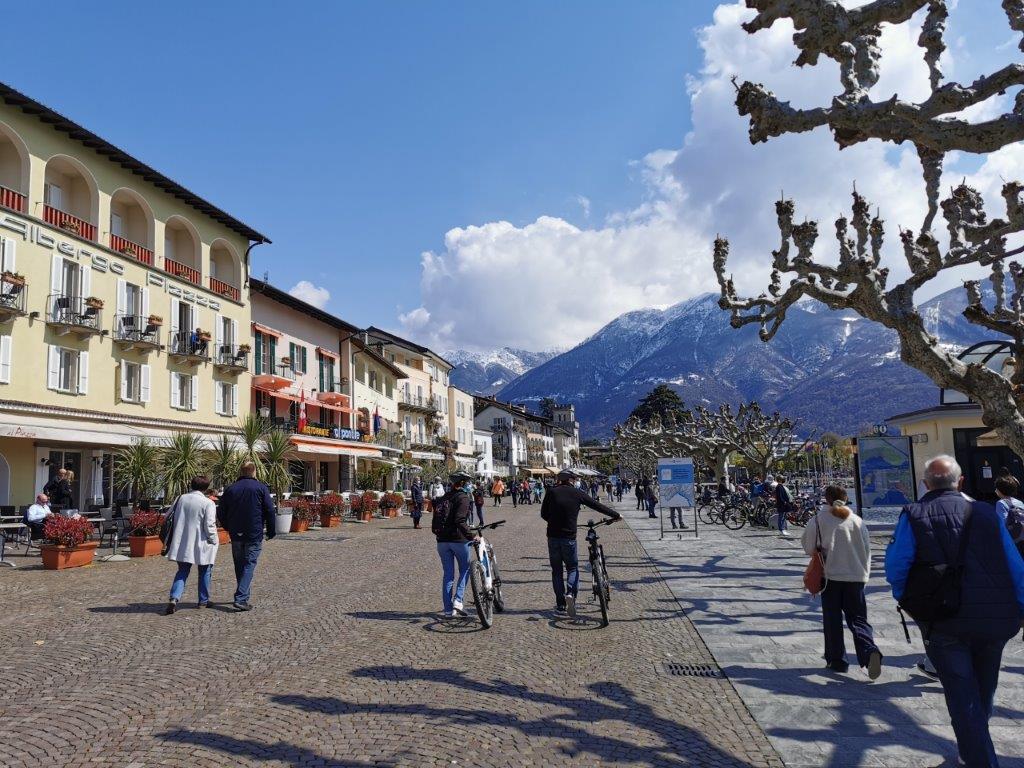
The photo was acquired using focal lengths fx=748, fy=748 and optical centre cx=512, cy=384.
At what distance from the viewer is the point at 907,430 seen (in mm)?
24234

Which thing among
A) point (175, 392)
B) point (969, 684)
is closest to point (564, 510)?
point (969, 684)

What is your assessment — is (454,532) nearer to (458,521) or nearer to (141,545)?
(458,521)

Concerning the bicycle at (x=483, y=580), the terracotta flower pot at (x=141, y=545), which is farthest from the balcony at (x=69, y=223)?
the bicycle at (x=483, y=580)

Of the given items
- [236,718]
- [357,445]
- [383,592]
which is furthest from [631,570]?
[357,445]

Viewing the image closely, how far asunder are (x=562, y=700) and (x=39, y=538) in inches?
542

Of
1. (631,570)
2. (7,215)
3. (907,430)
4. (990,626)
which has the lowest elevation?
(631,570)

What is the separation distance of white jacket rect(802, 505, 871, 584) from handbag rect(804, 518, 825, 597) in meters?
0.04

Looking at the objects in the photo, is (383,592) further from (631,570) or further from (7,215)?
(7,215)

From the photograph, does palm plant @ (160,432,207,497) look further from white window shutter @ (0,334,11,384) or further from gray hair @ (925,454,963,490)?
gray hair @ (925,454,963,490)

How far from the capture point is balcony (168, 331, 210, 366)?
91.8 feet

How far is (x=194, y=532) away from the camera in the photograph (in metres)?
8.88

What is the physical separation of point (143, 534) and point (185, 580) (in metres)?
7.08

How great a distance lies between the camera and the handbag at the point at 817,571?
20.8 feet

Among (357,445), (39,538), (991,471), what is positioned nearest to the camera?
(39,538)
